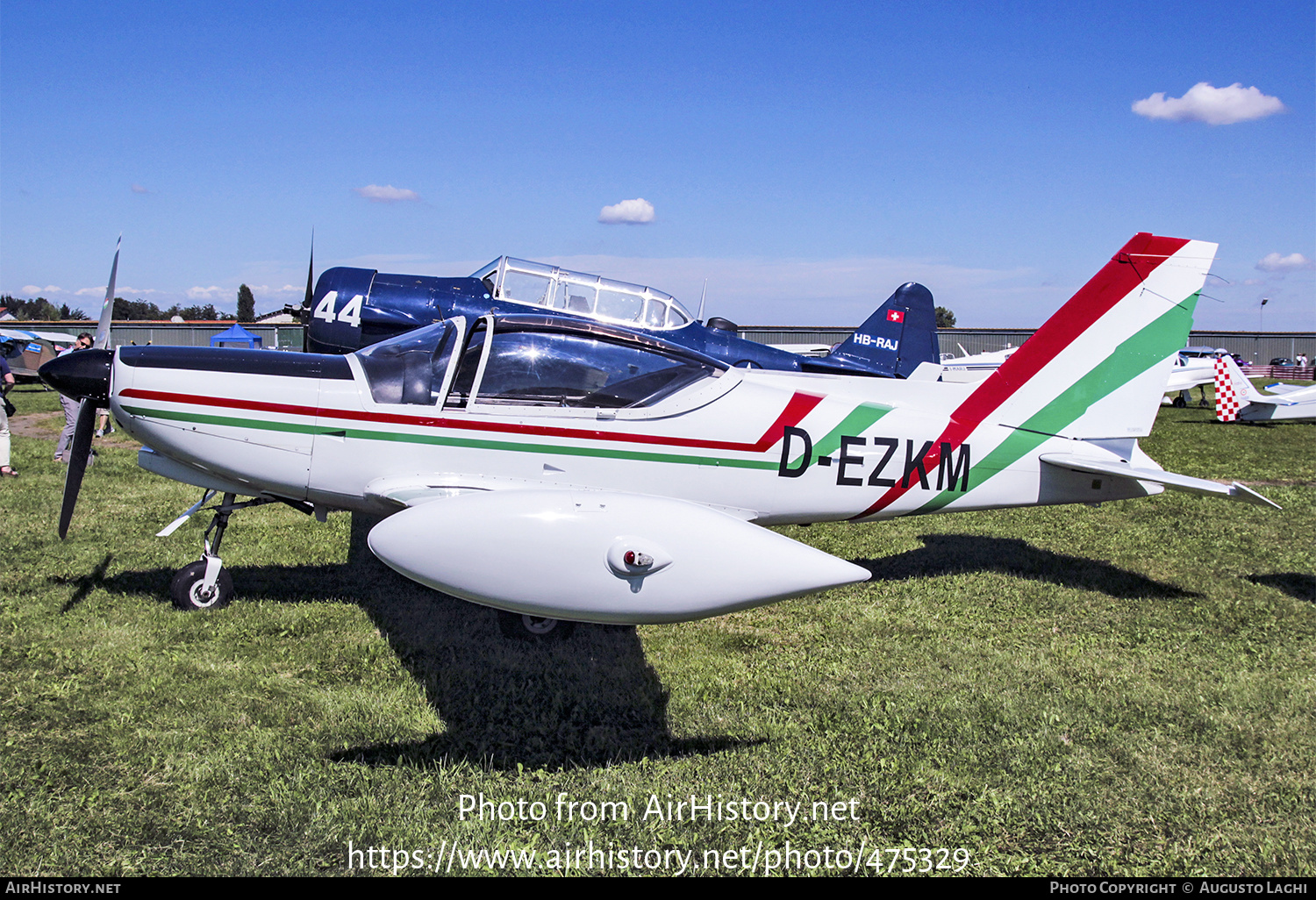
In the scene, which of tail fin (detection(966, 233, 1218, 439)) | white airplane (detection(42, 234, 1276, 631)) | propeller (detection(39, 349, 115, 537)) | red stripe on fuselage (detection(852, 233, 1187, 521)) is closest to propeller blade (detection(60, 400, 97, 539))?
white airplane (detection(42, 234, 1276, 631))

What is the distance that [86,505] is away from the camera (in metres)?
8.90

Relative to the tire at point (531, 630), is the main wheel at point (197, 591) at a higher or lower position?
lower

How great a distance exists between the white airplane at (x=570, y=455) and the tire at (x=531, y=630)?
3 cm

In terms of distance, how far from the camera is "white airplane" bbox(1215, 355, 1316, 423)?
19.2 m

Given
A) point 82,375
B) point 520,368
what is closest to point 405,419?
point 520,368

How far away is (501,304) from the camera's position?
9.92 meters

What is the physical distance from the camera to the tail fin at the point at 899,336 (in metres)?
14.4

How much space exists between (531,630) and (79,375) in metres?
3.16

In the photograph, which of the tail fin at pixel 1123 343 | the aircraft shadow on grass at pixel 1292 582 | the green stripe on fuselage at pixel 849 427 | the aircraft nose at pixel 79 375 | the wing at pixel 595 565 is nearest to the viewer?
the wing at pixel 595 565

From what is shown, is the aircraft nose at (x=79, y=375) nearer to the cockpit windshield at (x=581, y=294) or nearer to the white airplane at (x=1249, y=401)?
the cockpit windshield at (x=581, y=294)

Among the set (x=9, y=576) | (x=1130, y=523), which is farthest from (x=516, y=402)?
(x=1130, y=523)

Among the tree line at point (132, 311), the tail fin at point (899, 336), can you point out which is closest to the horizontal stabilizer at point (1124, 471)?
the tail fin at point (899, 336)

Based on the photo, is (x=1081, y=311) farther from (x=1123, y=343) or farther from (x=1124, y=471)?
(x=1124, y=471)

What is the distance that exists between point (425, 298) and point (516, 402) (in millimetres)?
5701
